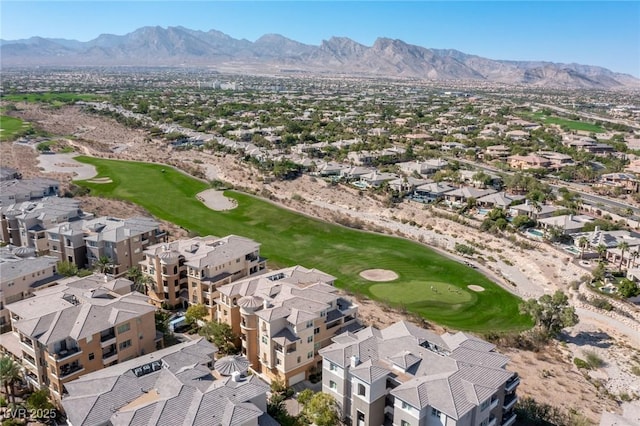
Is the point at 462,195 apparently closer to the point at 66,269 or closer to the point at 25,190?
the point at 66,269

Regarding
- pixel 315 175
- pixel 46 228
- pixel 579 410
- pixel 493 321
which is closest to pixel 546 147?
pixel 315 175

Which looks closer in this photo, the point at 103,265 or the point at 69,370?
the point at 69,370

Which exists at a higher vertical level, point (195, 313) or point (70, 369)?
point (70, 369)

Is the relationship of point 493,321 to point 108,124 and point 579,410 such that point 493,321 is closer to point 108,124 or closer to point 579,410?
point 579,410

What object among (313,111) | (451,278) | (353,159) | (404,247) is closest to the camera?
(451,278)

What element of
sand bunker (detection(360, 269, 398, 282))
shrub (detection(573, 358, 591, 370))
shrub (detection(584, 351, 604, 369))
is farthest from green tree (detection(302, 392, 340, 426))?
A: sand bunker (detection(360, 269, 398, 282))

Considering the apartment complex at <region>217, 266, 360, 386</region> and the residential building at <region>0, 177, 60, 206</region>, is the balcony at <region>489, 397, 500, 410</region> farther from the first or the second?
the residential building at <region>0, 177, 60, 206</region>

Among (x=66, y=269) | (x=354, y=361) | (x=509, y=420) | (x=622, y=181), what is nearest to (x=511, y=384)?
(x=509, y=420)
